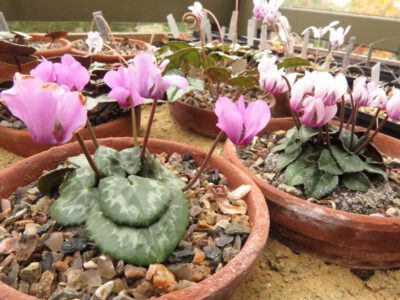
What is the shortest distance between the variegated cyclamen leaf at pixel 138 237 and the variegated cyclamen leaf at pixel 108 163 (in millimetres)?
74

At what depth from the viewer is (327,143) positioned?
0.97 m

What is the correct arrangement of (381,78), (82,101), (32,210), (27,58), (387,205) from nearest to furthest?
(82,101) → (32,210) → (387,205) → (27,58) → (381,78)

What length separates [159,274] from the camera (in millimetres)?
570

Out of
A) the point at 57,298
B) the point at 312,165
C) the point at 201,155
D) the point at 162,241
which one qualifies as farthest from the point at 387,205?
the point at 57,298

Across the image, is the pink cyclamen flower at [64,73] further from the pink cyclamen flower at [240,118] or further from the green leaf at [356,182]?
the green leaf at [356,182]

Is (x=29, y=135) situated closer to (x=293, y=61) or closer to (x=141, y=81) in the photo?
(x=141, y=81)

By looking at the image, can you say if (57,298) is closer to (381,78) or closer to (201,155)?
(201,155)

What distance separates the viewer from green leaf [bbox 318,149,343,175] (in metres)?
0.93

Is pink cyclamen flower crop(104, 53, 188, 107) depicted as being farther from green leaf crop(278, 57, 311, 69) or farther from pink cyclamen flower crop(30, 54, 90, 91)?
green leaf crop(278, 57, 311, 69)

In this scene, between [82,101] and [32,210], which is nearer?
[82,101]

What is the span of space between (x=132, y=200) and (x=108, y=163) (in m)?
0.12

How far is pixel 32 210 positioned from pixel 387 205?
77 centimetres

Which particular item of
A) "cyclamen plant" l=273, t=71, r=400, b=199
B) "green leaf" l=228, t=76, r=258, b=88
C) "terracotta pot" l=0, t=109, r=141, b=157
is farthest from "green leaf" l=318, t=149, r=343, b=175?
"terracotta pot" l=0, t=109, r=141, b=157

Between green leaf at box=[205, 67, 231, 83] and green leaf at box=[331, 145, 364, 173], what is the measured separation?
1.50 ft
